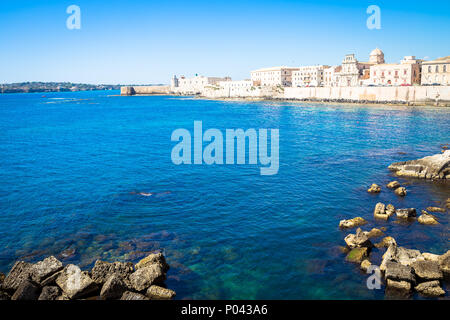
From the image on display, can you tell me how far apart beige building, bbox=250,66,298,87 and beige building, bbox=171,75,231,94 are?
128 ft

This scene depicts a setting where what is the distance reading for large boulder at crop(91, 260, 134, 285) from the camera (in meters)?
11.0

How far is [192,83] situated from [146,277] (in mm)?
173656

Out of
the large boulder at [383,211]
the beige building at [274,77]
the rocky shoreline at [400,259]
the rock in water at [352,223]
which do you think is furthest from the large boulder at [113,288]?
the beige building at [274,77]

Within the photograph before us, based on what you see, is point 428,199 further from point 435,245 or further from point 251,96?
point 251,96

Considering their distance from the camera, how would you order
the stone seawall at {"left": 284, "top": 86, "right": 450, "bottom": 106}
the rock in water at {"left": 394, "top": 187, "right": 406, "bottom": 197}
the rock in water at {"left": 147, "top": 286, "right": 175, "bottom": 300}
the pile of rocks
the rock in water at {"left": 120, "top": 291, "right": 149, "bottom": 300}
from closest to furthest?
the rock in water at {"left": 120, "top": 291, "right": 149, "bottom": 300}
the pile of rocks
the rock in water at {"left": 147, "top": 286, "right": 175, "bottom": 300}
the rock in water at {"left": 394, "top": 187, "right": 406, "bottom": 197}
the stone seawall at {"left": 284, "top": 86, "right": 450, "bottom": 106}

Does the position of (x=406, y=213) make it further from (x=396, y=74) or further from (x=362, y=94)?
(x=396, y=74)

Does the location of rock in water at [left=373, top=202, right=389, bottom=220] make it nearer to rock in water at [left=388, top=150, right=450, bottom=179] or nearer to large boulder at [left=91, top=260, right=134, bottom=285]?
rock in water at [left=388, top=150, right=450, bottom=179]

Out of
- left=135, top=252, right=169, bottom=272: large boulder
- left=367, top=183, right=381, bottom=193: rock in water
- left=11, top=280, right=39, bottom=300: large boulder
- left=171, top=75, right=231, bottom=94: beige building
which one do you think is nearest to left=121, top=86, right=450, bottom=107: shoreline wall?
left=171, top=75, right=231, bottom=94: beige building

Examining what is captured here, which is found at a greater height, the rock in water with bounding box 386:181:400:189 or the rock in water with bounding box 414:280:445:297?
the rock in water with bounding box 386:181:400:189

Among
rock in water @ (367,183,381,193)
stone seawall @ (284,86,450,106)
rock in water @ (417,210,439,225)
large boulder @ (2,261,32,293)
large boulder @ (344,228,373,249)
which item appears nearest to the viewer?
large boulder @ (2,261,32,293)

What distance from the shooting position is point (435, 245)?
44.8ft

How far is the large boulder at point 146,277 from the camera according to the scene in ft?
35.9

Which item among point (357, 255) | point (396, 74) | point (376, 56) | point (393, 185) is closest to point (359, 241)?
point (357, 255)

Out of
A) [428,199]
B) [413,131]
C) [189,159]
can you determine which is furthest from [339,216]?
[413,131]
